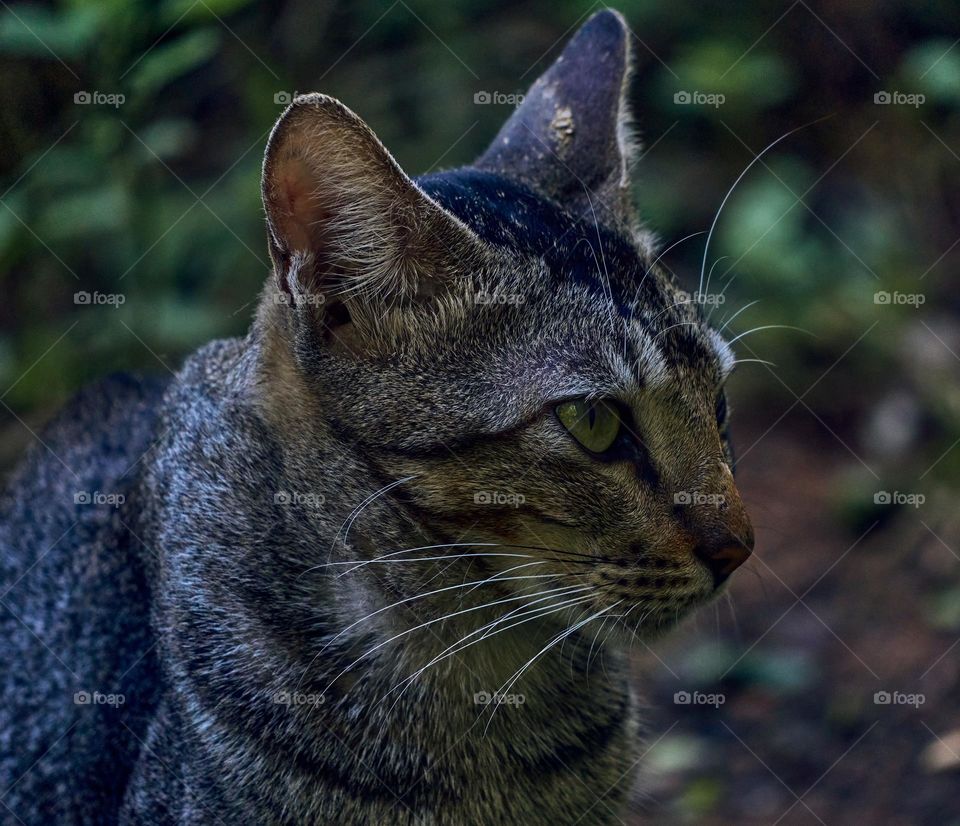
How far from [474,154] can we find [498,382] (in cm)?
405

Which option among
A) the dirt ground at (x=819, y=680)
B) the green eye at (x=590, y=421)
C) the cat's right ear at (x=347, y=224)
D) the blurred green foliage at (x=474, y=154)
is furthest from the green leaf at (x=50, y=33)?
the dirt ground at (x=819, y=680)

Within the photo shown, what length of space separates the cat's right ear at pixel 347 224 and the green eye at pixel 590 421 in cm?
43

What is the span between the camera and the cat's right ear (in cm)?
273

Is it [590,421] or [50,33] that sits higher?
[50,33]

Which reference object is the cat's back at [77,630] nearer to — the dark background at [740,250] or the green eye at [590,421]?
the dark background at [740,250]

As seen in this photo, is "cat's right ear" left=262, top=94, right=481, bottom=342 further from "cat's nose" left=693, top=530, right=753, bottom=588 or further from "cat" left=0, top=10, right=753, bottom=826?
"cat's nose" left=693, top=530, right=753, bottom=588

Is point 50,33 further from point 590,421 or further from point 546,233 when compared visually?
point 590,421

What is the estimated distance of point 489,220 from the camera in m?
3.03

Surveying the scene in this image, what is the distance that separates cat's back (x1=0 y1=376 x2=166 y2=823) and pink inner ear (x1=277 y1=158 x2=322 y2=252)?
114 cm

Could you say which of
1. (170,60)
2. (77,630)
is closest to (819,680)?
(77,630)

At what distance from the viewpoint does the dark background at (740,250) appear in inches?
187

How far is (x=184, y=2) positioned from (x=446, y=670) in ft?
9.10

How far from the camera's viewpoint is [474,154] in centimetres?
671

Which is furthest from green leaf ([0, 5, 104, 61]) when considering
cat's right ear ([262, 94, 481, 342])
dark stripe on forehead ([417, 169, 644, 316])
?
cat's right ear ([262, 94, 481, 342])
